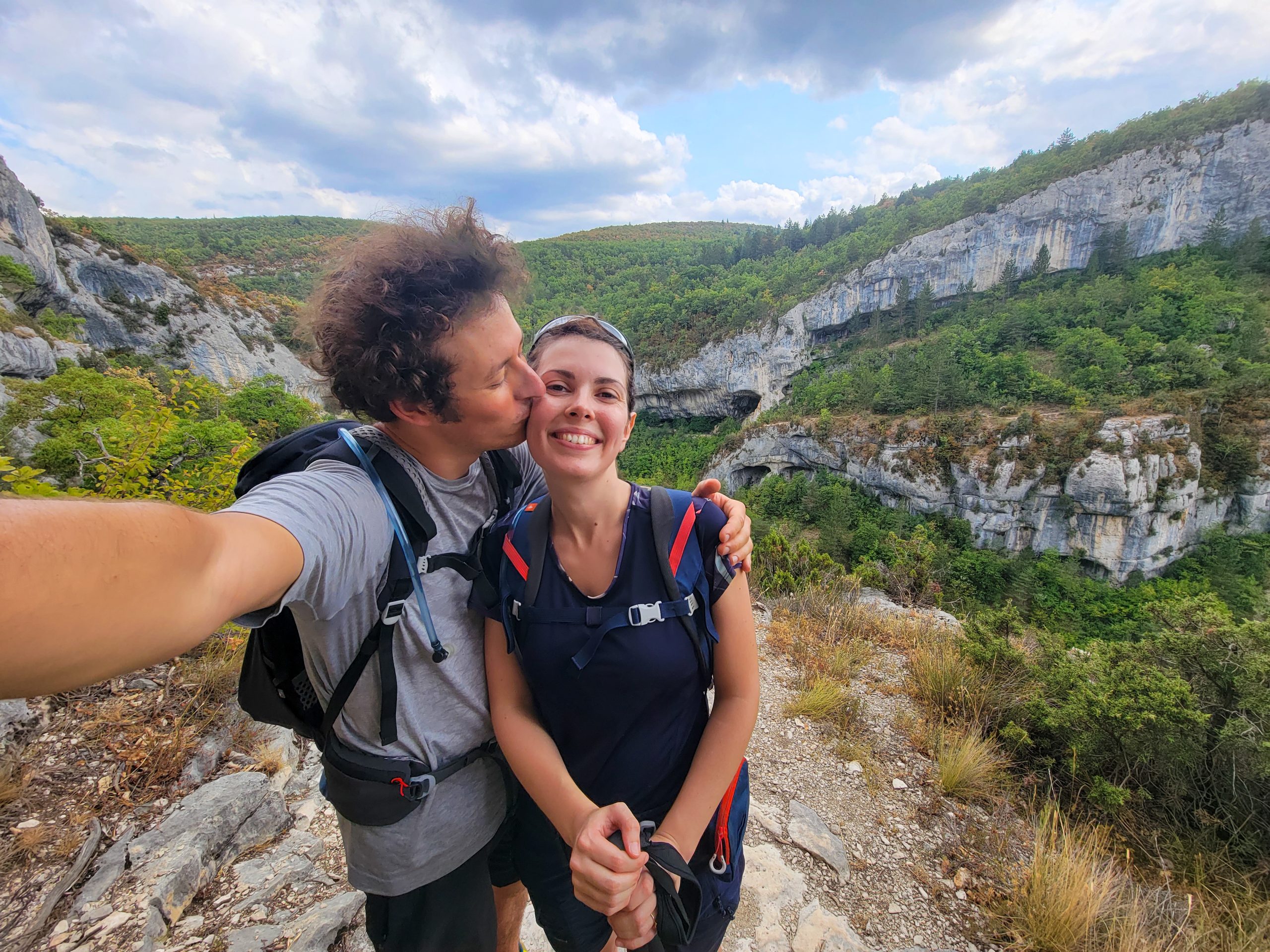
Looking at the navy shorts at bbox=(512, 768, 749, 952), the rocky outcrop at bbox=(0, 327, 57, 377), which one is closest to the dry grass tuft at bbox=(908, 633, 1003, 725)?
→ the navy shorts at bbox=(512, 768, 749, 952)

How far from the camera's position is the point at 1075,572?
2542 cm

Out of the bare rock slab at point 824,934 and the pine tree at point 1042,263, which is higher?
the pine tree at point 1042,263

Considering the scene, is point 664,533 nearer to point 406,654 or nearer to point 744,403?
point 406,654

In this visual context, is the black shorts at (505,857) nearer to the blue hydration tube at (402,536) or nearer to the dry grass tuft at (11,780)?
the blue hydration tube at (402,536)

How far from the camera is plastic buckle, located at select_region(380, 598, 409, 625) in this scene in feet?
2.97

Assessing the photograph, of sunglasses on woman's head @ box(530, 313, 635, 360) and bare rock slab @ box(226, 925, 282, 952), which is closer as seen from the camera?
sunglasses on woman's head @ box(530, 313, 635, 360)

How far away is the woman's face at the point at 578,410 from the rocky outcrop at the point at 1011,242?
44.8 meters

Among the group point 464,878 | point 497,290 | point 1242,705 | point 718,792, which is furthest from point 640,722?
point 1242,705

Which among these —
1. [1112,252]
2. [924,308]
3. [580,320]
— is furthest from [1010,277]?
[580,320]

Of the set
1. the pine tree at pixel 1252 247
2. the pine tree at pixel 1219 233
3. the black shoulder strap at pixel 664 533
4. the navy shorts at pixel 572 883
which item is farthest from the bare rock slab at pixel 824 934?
the pine tree at pixel 1219 233

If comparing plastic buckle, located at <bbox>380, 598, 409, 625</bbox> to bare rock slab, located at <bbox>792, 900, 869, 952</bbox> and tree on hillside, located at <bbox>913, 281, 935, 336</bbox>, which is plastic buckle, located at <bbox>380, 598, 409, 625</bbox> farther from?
tree on hillside, located at <bbox>913, 281, 935, 336</bbox>

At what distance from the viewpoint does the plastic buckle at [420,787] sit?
101 centimetres

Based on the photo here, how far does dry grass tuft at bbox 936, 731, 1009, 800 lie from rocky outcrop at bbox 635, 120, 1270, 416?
4312 centimetres

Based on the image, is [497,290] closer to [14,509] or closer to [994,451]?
[14,509]
